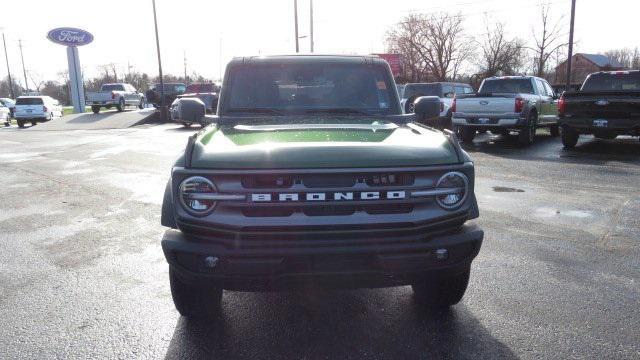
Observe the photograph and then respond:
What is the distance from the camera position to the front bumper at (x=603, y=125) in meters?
11.5

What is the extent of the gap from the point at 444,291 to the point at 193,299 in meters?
1.69

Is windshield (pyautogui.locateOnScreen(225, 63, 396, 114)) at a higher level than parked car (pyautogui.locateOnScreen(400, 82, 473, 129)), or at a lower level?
higher

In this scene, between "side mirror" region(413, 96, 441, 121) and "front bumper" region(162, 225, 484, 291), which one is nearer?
"front bumper" region(162, 225, 484, 291)

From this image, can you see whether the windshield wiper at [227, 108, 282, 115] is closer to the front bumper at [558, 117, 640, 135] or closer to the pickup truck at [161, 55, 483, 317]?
the pickup truck at [161, 55, 483, 317]

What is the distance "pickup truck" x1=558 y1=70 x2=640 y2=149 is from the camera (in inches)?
452

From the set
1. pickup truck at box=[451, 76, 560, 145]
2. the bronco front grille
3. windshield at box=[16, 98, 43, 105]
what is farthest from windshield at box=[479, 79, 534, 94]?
windshield at box=[16, 98, 43, 105]

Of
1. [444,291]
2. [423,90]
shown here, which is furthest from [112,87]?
[444,291]

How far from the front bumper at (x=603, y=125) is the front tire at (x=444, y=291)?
397 inches

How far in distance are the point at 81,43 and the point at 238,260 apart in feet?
133

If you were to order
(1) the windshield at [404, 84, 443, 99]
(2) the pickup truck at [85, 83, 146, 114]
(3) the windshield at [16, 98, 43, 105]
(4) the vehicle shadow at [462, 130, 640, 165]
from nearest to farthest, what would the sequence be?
(4) the vehicle shadow at [462, 130, 640, 165] < (1) the windshield at [404, 84, 443, 99] < (3) the windshield at [16, 98, 43, 105] < (2) the pickup truck at [85, 83, 146, 114]

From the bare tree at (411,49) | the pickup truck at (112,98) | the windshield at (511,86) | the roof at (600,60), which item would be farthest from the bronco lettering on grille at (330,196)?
the roof at (600,60)

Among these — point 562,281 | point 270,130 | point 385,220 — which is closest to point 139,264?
point 270,130

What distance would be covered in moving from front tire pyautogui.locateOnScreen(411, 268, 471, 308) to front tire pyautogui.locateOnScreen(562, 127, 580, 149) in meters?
10.7

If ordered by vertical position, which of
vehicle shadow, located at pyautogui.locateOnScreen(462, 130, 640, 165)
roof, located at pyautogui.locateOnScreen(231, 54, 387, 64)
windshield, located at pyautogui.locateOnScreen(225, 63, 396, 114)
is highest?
roof, located at pyautogui.locateOnScreen(231, 54, 387, 64)
